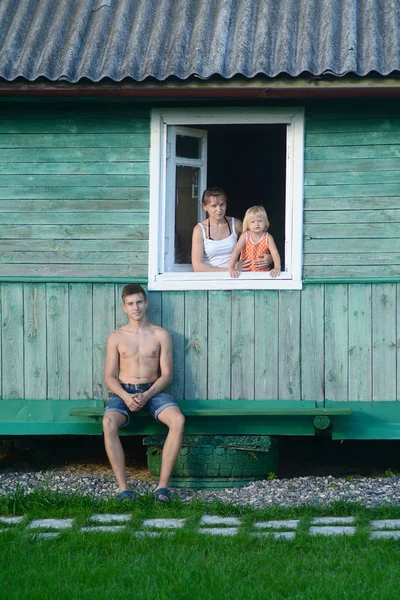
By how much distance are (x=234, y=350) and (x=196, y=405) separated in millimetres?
539

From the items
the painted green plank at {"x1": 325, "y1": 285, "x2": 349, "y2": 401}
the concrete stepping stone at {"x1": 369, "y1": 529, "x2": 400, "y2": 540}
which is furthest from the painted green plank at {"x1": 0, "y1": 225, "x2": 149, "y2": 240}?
the concrete stepping stone at {"x1": 369, "y1": 529, "x2": 400, "y2": 540}

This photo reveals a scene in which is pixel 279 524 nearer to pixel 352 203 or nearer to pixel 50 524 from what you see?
pixel 50 524

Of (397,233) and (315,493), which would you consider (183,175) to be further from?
(315,493)

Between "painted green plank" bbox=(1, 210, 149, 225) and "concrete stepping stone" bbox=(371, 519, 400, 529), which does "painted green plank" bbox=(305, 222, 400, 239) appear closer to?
"painted green plank" bbox=(1, 210, 149, 225)

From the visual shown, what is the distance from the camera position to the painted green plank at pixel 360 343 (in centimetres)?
821

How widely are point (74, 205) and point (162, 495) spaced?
250 cm

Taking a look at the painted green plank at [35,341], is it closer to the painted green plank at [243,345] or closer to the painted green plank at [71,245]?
the painted green plank at [71,245]

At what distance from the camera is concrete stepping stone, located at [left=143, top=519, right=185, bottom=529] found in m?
6.58

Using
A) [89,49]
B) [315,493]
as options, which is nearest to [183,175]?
[89,49]

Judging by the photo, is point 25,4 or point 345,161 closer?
point 345,161

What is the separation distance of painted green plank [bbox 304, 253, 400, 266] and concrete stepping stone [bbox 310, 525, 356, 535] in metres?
2.42

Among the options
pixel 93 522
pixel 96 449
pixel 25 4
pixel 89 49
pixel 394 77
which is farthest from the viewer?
pixel 96 449

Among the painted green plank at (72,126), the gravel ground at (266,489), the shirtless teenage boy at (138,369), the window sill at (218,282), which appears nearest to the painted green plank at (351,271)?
the window sill at (218,282)

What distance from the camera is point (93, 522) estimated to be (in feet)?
22.0
